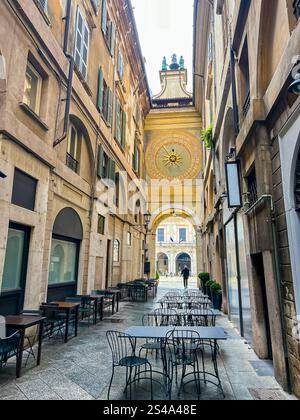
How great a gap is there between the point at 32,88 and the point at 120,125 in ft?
27.1

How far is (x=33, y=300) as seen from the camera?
6.11 metres

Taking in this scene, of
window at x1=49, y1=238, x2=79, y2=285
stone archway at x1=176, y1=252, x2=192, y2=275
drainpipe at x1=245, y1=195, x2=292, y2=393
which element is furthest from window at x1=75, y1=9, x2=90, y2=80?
stone archway at x1=176, y1=252, x2=192, y2=275

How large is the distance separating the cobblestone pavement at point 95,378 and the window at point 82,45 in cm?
824

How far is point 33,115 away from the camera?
20.1 feet

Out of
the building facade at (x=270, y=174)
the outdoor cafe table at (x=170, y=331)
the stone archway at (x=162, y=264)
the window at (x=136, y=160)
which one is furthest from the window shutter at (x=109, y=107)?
the stone archway at (x=162, y=264)

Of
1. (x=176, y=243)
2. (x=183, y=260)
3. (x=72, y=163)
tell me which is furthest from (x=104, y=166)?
(x=183, y=260)

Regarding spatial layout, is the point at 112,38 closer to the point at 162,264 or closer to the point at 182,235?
the point at 182,235

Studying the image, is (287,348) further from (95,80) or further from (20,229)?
(95,80)

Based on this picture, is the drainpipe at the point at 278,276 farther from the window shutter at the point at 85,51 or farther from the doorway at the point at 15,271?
the window shutter at the point at 85,51

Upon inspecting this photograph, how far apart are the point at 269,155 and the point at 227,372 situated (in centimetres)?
372

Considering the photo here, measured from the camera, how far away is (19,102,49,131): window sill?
5.76m

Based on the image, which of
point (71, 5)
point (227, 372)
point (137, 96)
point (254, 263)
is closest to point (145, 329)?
point (227, 372)

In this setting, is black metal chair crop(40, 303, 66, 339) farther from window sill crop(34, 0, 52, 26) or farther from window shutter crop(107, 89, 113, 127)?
window shutter crop(107, 89, 113, 127)

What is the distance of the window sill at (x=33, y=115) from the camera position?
576 cm
